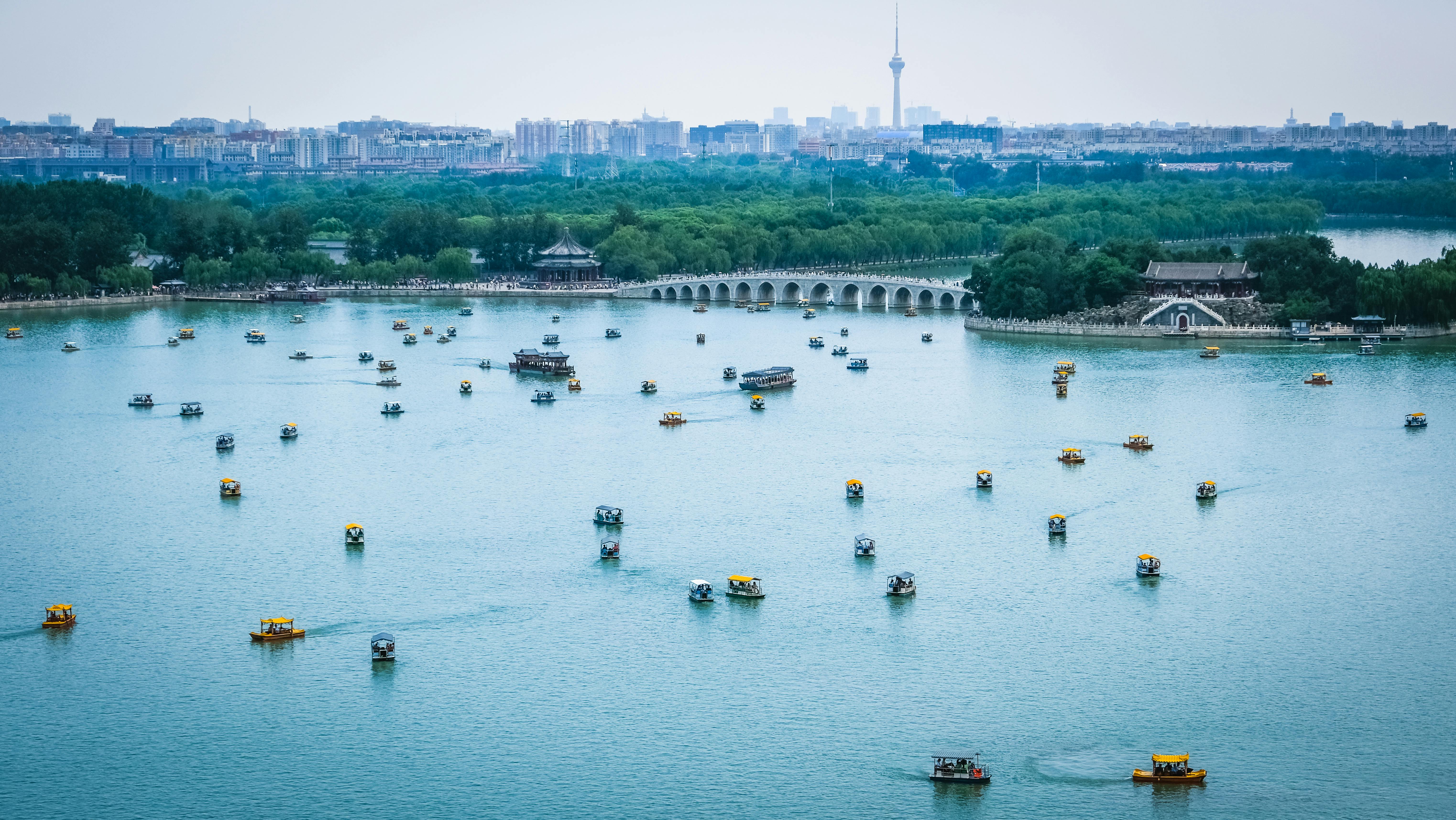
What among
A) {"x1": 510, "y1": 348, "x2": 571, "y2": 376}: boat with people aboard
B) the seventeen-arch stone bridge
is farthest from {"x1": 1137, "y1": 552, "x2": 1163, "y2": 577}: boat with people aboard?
the seventeen-arch stone bridge

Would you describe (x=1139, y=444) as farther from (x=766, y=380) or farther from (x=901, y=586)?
(x=901, y=586)

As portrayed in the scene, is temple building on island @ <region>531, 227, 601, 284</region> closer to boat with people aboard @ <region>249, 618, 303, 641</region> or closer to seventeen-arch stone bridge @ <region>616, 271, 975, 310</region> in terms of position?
seventeen-arch stone bridge @ <region>616, 271, 975, 310</region>

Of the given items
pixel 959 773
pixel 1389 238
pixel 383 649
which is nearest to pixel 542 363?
pixel 383 649

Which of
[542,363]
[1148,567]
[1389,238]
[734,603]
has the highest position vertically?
[1389,238]

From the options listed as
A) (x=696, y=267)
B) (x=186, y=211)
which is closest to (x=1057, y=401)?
(x=696, y=267)

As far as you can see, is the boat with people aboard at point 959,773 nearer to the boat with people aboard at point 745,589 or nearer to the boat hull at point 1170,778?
the boat hull at point 1170,778

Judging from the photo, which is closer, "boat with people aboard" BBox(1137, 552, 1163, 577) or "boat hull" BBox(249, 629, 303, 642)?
"boat hull" BBox(249, 629, 303, 642)
